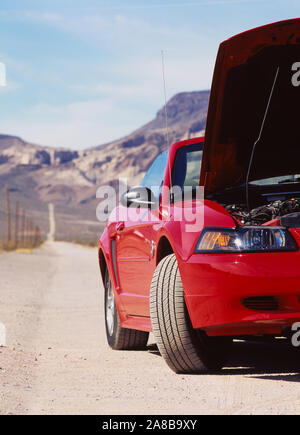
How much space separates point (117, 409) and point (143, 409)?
0.14 meters

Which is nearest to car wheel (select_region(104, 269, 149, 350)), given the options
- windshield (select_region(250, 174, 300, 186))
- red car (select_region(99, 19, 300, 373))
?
red car (select_region(99, 19, 300, 373))

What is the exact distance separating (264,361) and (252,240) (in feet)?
5.74

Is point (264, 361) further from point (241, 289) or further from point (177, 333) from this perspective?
point (241, 289)

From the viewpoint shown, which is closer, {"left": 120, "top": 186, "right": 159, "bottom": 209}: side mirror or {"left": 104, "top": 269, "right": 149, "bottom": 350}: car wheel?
{"left": 120, "top": 186, "right": 159, "bottom": 209}: side mirror

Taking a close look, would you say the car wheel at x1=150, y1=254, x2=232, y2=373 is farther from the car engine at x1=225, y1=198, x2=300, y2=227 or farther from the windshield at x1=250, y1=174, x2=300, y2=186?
the windshield at x1=250, y1=174, x2=300, y2=186

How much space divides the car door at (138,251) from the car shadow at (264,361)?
2.35 ft

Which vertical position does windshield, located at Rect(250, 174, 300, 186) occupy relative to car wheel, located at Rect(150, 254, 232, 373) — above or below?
above

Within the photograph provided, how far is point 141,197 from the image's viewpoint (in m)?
6.16

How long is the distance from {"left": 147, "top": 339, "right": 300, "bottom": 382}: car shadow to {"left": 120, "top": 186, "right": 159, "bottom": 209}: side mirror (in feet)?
4.41

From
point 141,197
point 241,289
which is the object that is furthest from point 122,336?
point 241,289

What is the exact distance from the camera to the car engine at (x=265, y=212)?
18.5ft

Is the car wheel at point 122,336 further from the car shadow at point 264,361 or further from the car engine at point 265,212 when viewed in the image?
the car engine at point 265,212

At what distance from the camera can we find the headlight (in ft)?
16.4

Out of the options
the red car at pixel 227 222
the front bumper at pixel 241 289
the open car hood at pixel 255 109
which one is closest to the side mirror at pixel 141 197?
the red car at pixel 227 222
